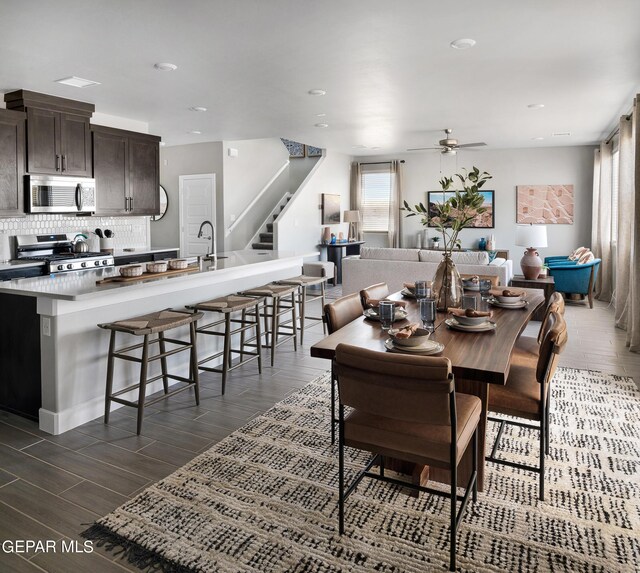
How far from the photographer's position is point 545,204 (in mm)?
10109

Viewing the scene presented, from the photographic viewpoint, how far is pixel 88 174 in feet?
19.6

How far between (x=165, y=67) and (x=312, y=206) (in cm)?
578

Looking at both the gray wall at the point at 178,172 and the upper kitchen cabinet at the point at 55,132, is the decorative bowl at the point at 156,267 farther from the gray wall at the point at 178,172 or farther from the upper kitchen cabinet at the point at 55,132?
the gray wall at the point at 178,172

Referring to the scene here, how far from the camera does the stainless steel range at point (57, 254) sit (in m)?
5.60

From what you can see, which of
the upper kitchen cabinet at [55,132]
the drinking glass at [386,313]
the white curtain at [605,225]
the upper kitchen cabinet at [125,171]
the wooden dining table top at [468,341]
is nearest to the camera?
the wooden dining table top at [468,341]

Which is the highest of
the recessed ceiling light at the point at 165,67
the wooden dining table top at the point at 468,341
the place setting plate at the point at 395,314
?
the recessed ceiling light at the point at 165,67

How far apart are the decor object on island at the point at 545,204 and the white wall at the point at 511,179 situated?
91 millimetres

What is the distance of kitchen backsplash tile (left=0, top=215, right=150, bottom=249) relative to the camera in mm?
5699

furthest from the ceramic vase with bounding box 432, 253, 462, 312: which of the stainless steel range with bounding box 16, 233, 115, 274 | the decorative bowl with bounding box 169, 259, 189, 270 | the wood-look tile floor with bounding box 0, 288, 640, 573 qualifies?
the stainless steel range with bounding box 16, 233, 115, 274

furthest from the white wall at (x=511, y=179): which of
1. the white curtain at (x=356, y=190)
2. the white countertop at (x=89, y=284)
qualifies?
the white countertop at (x=89, y=284)

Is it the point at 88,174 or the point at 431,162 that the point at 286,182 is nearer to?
the point at 431,162

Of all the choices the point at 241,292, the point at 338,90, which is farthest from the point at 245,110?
the point at 241,292

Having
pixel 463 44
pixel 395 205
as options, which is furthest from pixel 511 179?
pixel 463 44

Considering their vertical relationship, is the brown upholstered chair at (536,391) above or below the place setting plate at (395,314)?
below
